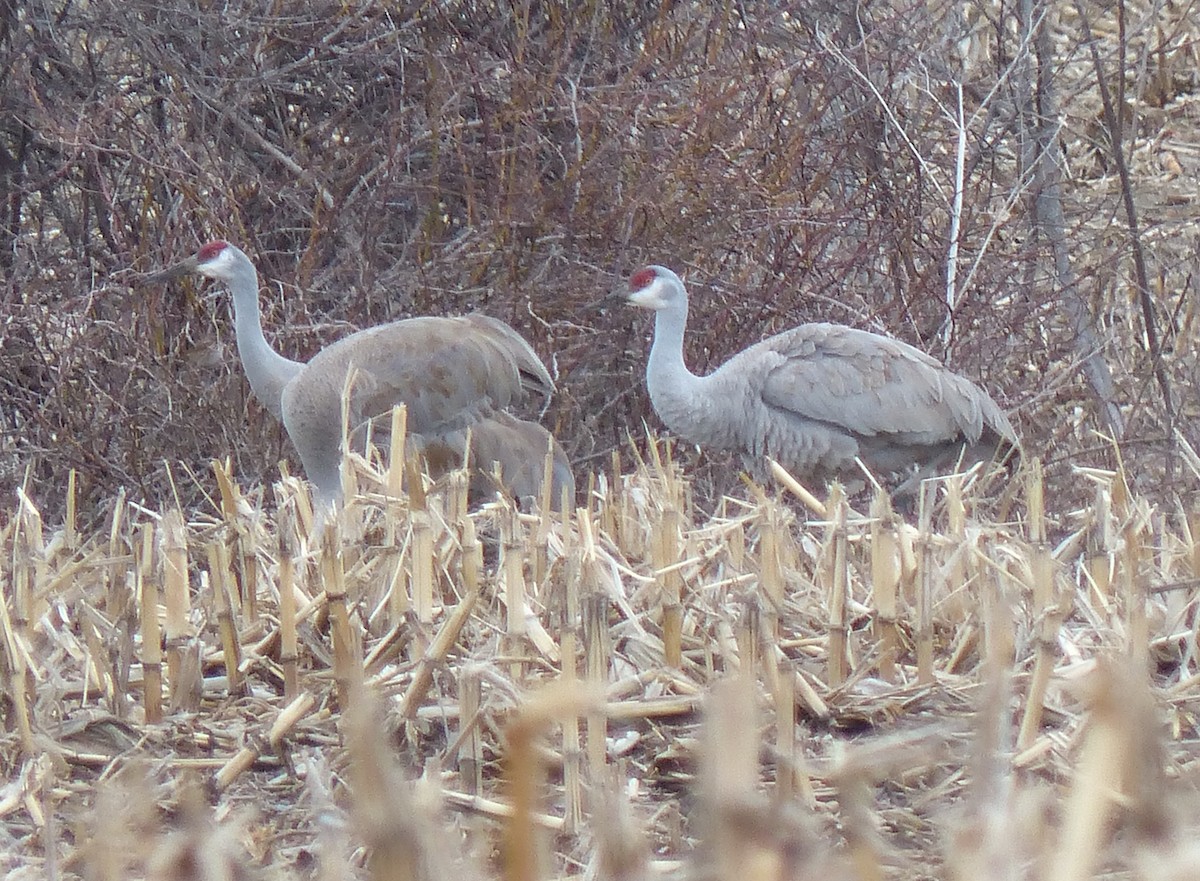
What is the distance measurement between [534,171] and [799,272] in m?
1.04

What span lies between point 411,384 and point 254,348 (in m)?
0.52

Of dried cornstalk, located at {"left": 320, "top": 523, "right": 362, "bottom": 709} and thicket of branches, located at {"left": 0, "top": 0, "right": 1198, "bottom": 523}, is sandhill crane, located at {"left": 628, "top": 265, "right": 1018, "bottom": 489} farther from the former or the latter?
dried cornstalk, located at {"left": 320, "top": 523, "right": 362, "bottom": 709}

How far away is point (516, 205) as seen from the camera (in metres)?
5.85

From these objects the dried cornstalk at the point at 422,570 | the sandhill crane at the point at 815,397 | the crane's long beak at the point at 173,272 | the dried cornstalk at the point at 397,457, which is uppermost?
the dried cornstalk at the point at 422,570

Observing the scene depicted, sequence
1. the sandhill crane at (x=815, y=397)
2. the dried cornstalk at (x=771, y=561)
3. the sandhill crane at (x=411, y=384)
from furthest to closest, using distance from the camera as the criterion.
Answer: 1. the sandhill crane at (x=815, y=397)
2. the sandhill crane at (x=411, y=384)
3. the dried cornstalk at (x=771, y=561)

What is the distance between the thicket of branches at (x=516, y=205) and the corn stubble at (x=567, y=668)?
9.80 ft

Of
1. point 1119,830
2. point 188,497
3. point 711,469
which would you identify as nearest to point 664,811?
point 1119,830

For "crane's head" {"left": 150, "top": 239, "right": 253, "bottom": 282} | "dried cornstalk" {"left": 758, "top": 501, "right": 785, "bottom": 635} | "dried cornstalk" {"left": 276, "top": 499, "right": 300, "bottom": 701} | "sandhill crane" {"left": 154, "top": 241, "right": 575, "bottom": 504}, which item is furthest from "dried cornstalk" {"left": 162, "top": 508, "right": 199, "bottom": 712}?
"crane's head" {"left": 150, "top": 239, "right": 253, "bottom": 282}

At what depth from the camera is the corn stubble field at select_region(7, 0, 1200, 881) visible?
1992 mm

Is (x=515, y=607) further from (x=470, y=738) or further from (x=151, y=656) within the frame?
(x=151, y=656)

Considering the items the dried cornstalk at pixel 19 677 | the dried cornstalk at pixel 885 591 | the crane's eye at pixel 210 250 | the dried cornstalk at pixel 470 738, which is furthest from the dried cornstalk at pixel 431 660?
the crane's eye at pixel 210 250

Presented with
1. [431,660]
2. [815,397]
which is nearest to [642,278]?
[815,397]

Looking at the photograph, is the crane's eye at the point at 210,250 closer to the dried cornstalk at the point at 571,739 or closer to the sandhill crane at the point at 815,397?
the sandhill crane at the point at 815,397

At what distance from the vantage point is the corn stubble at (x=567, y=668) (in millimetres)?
1767
